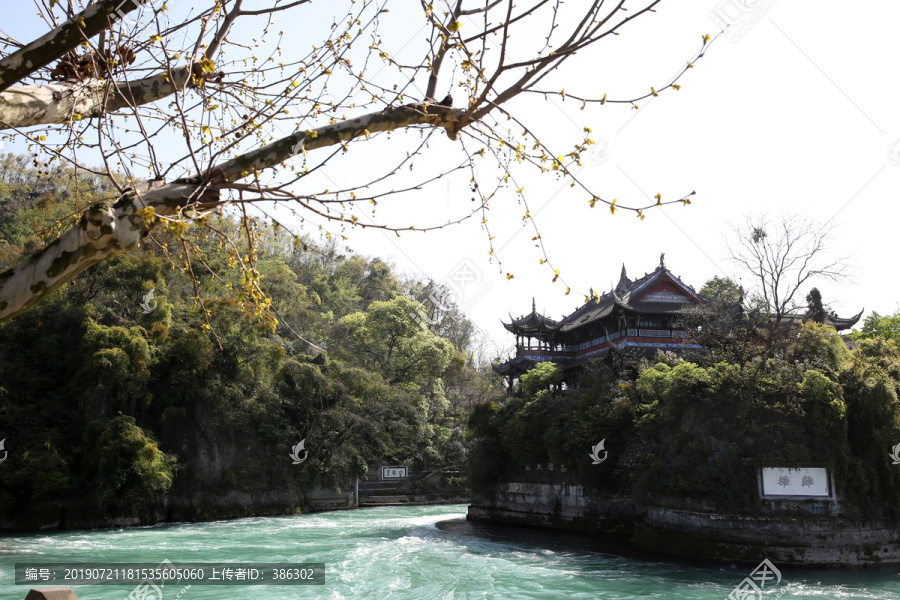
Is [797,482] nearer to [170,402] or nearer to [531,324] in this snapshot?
[531,324]

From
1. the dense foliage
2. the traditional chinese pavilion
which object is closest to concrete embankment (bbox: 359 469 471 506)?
the traditional chinese pavilion

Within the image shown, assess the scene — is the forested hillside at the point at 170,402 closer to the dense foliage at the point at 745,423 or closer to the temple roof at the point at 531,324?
the temple roof at the point at 531,324

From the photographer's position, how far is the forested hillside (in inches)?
685

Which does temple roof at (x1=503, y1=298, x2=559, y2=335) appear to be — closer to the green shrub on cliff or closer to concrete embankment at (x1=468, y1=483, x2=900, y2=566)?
concrete embankment at (x1=468, y1=483, x2=900, y2=566)

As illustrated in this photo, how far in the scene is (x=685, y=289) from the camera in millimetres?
20484

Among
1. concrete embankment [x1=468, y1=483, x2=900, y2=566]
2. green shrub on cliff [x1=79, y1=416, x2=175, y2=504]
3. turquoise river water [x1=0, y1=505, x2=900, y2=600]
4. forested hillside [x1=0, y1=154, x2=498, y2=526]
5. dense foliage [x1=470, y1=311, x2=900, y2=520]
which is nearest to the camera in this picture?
turquoise river water [x1=0, y1=505, x2=900, y2=600]

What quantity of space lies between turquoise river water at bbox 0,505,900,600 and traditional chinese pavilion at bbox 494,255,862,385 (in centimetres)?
624

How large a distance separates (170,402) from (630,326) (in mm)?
14436

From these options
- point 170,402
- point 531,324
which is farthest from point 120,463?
point 531,324

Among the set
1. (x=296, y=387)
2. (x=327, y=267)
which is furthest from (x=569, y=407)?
(x=327, y=267)

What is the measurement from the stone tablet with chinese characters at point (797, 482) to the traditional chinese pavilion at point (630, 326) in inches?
238

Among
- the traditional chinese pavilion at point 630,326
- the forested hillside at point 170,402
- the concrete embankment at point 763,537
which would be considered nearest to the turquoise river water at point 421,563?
the concrete embankment at point 763,537

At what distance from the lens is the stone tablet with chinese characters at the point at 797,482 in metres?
12.4

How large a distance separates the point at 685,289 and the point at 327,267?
1036 inches
